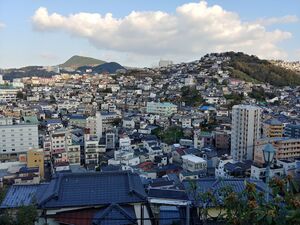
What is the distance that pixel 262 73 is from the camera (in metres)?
38.8

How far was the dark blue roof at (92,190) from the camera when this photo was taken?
3.35 metres

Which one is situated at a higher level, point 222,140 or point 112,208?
point 112,208

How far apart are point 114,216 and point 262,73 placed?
3839 centimetres

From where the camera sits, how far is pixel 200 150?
52.1ft

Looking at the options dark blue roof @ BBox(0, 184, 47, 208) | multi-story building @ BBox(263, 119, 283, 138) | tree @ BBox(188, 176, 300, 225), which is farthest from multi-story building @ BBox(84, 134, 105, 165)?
tree @ BBox(188, 176, 300, 225)

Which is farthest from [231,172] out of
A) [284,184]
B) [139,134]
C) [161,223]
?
[284,184]

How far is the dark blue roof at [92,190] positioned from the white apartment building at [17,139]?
15.2 m

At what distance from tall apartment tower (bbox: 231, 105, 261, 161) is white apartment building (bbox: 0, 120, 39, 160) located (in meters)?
10.3

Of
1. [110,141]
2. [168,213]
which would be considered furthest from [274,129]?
[168,213]

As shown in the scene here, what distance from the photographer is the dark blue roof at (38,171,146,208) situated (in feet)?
11.0

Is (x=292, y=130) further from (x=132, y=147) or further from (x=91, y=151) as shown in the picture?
(x=91, y=151)

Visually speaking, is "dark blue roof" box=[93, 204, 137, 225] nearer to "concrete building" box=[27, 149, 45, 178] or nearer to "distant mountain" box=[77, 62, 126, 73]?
"concrete building" box=[27, 149, 45, 178]

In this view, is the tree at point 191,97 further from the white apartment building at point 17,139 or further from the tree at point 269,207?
the tree at point 269,207

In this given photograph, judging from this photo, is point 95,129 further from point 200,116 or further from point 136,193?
point 136,193
